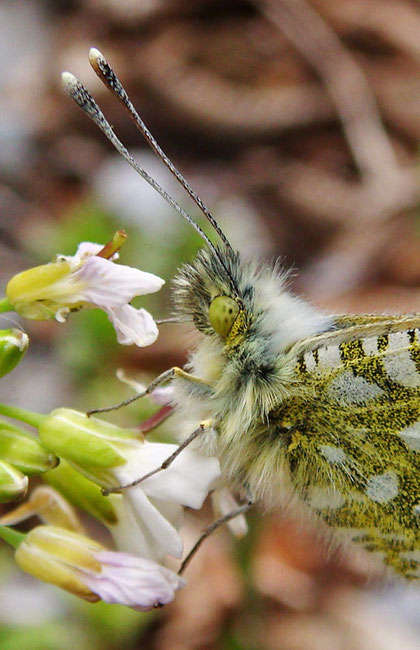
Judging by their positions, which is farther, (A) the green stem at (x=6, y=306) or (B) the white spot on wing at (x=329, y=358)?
(B) the white spot on wing at (x=329, y=358)

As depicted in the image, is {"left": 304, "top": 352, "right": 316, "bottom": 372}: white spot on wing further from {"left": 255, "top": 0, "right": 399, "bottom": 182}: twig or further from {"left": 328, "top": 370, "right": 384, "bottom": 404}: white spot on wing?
{"left": 255, "top": 0, "right": 399, "bottom": 182}: twig

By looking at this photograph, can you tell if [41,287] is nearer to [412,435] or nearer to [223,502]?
[223,502]

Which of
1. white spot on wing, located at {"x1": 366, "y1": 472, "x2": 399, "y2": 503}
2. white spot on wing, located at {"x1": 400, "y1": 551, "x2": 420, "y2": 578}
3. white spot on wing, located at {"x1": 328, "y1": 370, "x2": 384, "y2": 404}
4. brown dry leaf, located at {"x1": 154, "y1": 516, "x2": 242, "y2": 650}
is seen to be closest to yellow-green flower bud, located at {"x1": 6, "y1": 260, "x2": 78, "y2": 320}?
white spot on wing, located at {"x1": 328, "y1": 370, "x2": 384, "y2": 404}

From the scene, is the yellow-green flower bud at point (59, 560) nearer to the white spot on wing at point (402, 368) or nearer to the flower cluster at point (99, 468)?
the flower cluster at point (99, 468)


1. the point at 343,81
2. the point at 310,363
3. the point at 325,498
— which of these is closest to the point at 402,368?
the point at 310,363

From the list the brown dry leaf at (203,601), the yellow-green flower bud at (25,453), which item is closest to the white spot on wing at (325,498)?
the yellow-green flower bud at (25,453)

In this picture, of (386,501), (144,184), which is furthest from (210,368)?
(144,184)

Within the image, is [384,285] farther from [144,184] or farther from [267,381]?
[267,381]
